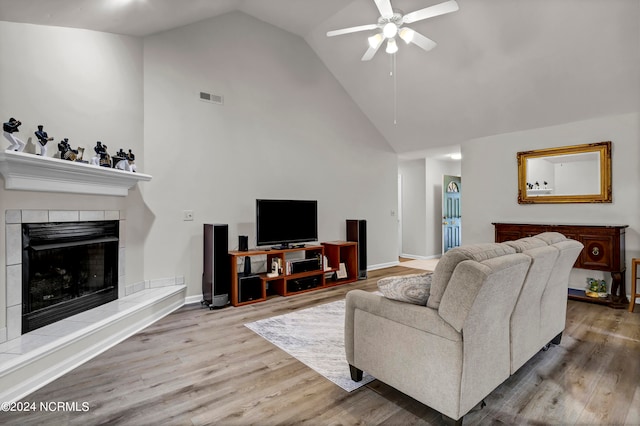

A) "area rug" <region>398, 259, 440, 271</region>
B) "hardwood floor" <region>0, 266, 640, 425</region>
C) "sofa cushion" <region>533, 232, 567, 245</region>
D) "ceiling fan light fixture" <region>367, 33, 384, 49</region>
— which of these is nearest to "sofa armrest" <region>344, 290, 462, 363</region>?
"hardwood floor" <region>0, 266, 640, 425</region>

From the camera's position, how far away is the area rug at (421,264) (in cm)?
638

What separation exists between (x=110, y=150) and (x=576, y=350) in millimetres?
4615

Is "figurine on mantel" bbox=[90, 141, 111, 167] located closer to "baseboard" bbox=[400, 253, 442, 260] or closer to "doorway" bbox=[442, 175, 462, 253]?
"baseboard" bbox=[400, 253, 442, 260]

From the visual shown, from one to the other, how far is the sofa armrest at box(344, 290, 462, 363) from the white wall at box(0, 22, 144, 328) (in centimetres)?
248

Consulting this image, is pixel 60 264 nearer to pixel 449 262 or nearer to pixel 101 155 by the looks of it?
pixel 101 155

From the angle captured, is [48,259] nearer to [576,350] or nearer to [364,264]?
[364,264]

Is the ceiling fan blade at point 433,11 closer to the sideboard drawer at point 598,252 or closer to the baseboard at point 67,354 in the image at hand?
the sideboard drawer at point 598,252

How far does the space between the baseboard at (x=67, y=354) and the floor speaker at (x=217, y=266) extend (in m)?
0.63

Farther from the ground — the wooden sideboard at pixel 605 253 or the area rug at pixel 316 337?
the wooden sideboard at pixel 605 253

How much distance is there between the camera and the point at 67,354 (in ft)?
7.85

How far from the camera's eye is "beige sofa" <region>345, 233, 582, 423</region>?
5.20 ft

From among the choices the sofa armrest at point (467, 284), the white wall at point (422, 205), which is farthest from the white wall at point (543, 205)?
the sofa armrest at point (467, 284)

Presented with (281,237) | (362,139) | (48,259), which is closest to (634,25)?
(362,139)

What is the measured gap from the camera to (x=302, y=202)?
4.73m
